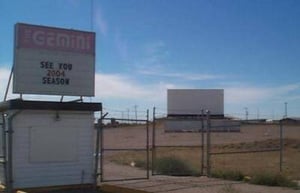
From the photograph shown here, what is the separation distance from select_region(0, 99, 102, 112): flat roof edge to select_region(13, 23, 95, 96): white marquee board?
619 mm

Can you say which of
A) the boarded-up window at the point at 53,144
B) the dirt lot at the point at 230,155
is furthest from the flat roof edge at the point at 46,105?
the dirt lot at the point at 230,155

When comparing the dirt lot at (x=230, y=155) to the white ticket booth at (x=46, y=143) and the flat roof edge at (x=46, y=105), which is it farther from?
the flat roof edge at (x=46, y=105)

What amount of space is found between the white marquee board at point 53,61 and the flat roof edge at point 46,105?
62 cm

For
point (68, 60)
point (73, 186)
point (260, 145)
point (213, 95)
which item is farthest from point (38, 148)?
point (213, 95)

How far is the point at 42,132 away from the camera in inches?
648

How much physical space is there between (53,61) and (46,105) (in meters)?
1.54

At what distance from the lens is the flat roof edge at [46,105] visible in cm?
1586

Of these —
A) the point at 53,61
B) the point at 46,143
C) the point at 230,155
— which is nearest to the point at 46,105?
the point at 46,143

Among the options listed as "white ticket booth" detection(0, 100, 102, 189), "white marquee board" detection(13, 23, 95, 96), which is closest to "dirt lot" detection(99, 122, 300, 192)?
"white ticket booth" detection(0, 100, 102, 189)

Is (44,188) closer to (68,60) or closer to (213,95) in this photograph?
(68,60)

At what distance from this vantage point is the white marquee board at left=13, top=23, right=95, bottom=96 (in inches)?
653

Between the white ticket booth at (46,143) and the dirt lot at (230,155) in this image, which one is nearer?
the white ticket booth at (46,143)

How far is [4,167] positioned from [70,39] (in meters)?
4.30

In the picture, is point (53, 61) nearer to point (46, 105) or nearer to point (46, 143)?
point (46, 105)
